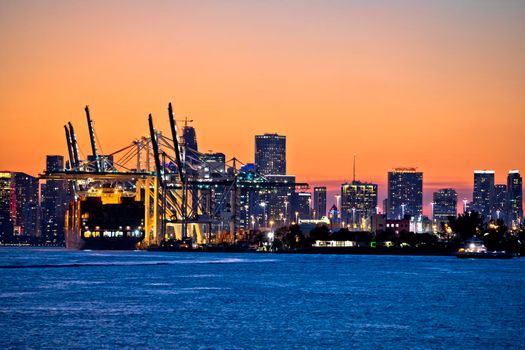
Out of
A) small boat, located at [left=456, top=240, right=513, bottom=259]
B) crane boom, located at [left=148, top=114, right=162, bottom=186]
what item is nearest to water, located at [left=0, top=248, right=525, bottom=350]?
small boat, located at [left=456, top=240, right=513, bottom=259]

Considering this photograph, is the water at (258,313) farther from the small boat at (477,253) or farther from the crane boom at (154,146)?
the crane boom at (154,146)

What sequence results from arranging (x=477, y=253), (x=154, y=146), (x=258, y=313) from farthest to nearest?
1. (x=154, y=146)
2. (x=477, y=253)
3. (x=258, y=313)

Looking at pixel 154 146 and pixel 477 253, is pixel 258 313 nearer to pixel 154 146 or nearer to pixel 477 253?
pixel 477 253

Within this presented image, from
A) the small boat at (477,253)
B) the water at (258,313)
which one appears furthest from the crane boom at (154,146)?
the water at (258,313)

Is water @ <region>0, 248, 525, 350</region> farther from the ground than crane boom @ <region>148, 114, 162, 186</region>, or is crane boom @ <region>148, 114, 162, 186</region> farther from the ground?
crane boom @ <region>148, 114, 162, 186</region>

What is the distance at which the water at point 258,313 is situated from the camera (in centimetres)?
4447

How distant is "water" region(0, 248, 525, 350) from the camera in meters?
44.5

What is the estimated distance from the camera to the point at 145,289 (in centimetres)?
7788

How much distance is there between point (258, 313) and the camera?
57656mm

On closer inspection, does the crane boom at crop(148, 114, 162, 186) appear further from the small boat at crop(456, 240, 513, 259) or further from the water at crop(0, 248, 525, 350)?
the water at crop(0, 248, 525, 350)

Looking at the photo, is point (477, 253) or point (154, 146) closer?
point (477, 253)

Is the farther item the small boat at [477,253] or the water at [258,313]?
the small boat at [477,253]

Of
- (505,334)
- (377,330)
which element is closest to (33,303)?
(377,330)

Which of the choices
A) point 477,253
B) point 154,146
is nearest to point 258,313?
point 477,253
